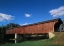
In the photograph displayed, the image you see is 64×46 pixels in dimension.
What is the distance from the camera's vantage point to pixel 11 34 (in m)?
42.6

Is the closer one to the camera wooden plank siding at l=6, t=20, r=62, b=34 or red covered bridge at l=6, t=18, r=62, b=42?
red covered bridge at l=6, t=18, r=62, b=42

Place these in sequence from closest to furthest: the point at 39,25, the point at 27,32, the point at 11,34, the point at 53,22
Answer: the point at 53,22 → the point at 39,25 → the point at 27,32 → the point at 11,34

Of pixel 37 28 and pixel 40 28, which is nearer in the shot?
pixel 40 28

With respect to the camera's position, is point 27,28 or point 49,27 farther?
point 27,28

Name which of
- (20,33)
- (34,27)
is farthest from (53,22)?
(20,33)

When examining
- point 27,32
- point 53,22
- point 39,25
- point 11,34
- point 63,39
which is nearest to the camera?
point 63,39

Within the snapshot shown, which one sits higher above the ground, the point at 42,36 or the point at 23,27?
the point at 23,27

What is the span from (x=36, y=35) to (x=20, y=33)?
5719mm

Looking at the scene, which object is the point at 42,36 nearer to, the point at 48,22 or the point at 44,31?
the point at 44,31

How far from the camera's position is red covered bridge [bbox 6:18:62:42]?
31925 mm

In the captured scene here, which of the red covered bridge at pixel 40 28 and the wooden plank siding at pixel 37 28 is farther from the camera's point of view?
the wooden plank siding at pixel 37 28

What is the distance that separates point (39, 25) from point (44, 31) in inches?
82.0

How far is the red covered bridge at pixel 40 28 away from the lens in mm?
31925

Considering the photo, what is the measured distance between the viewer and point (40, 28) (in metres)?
34.3
